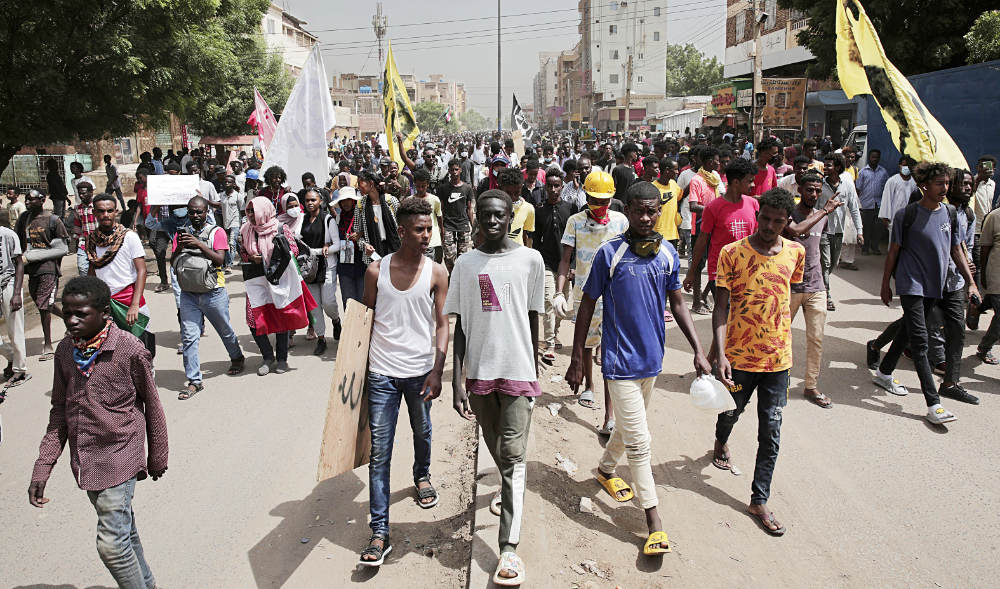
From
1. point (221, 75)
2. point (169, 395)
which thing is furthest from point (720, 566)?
point (221, 75)

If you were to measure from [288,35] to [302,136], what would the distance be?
214ft

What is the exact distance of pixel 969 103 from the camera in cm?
1073

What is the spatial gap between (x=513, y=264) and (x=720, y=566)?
1951 millimetres

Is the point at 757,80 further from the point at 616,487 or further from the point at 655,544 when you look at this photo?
the point at 655,544

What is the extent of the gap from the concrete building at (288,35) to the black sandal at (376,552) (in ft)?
201

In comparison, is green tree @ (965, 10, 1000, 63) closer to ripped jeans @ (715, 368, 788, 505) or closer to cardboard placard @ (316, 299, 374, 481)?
ripped jeans @ (715, 368, 788, 505)

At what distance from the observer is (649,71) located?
94.0m

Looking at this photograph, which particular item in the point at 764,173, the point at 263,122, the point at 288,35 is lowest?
the point at 764,173

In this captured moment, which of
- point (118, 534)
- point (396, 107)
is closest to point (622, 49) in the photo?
point (396, 107)

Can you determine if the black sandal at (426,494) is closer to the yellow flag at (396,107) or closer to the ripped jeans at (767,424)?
the ripped jeans at (767,424)

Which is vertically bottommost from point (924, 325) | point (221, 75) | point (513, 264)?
point (924, 325)

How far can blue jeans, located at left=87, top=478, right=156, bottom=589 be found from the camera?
2.97 m

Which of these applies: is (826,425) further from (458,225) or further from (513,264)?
(458,225)

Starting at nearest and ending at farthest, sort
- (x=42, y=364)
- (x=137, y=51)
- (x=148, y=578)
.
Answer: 1. (x=148, y=578)
2. (x=42, y=364)
3. (x=137, y=51)
